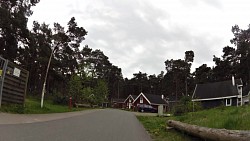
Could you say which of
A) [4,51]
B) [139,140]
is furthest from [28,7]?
[139,140]

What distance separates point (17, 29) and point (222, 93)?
38.8m

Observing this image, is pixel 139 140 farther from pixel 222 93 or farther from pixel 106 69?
pixel 106 69

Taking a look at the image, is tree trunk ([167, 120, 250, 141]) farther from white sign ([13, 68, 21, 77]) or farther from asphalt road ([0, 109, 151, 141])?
white sign ([13, 68, 21, 77])

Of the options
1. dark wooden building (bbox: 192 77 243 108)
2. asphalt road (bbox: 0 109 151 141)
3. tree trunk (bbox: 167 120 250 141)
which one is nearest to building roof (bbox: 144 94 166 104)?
dark wooden building (bbox: 192 77 243 108)

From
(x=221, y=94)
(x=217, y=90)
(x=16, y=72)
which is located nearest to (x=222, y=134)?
(x=16, y=72)

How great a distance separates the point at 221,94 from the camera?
5559cm

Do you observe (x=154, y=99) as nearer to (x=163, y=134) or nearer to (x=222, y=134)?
(x=163, y=134)

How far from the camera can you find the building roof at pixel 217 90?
5494 centimetres

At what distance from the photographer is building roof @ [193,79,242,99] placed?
54.9 metres

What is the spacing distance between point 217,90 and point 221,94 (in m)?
1.90

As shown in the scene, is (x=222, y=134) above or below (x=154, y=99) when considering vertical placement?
below

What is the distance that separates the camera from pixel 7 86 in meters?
15.9

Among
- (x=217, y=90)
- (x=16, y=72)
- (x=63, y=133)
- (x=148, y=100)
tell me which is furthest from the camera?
(x=148, y=100)

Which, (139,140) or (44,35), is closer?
(139,140)
